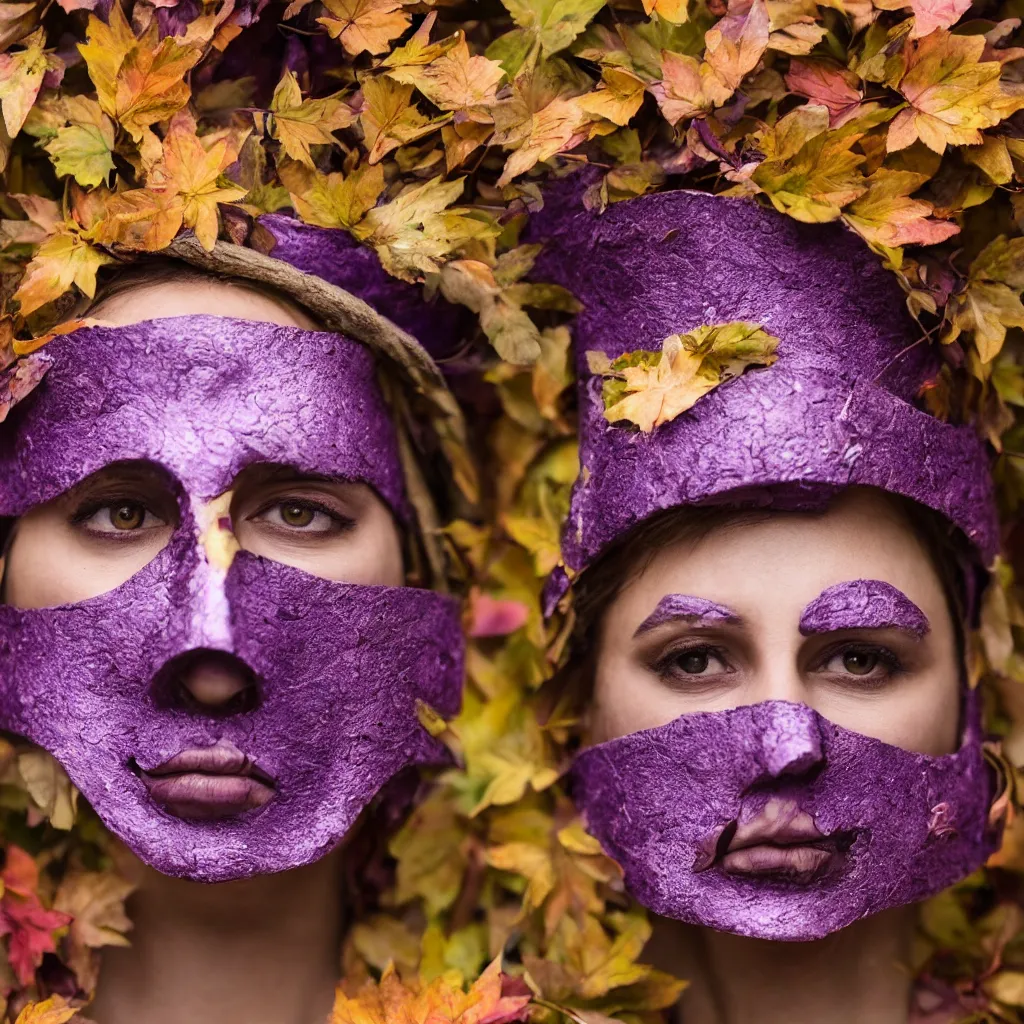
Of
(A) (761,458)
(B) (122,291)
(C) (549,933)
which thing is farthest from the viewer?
(C) (549,933)

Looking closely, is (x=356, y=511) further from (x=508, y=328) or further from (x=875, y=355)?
(x=875, y=355)

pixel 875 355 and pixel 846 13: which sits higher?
pixel 846 13

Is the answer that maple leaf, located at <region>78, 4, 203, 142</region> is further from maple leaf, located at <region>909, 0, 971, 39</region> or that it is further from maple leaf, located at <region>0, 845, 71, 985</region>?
maple leaf, located at <region>0, 845, 71, 985</region>

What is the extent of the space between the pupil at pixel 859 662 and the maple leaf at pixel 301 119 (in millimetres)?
1048

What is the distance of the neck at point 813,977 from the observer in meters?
2.70

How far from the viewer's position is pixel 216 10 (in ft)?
8.61

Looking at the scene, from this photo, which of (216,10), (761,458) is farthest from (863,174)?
(216,10)

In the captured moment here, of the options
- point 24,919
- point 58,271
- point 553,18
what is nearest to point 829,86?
point 553,18

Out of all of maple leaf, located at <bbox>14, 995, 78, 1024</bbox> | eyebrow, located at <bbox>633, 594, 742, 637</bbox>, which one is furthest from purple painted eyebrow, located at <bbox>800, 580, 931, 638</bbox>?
maple leaf, located at <bbox>14, 995, 78, 1024</bbox>

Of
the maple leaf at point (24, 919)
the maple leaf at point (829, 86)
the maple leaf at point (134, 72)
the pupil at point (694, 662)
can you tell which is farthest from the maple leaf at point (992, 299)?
the maple leaf at point (24, 919)

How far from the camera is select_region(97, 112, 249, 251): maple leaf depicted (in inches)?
98.7

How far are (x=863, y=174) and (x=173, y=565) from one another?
1.10 metres

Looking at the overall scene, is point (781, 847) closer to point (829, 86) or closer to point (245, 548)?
point (245, 548)

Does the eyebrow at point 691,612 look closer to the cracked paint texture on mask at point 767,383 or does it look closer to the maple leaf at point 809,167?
the cracked paint texture on mask at point 767,383
